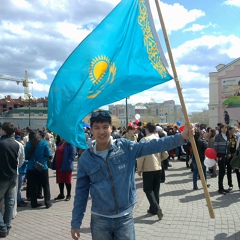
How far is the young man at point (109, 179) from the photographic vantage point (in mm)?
2938

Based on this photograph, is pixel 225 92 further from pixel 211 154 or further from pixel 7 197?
pixel 7 197

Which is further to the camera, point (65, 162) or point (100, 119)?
point (65, 162)

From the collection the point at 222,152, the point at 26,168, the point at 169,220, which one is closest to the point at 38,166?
the point at 26,168

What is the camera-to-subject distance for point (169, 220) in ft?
20.3

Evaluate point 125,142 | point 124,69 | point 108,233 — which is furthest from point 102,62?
point 108,233

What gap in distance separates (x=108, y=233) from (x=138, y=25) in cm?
257

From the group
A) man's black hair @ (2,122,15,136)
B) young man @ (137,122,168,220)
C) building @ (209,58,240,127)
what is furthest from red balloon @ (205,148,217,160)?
building @ (209,58,240,127)

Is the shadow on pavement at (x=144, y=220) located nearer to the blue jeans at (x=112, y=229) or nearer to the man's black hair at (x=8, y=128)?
the man's black hair at (x=8, y=128)

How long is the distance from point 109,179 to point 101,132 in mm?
472

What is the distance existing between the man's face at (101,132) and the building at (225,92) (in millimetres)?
41798

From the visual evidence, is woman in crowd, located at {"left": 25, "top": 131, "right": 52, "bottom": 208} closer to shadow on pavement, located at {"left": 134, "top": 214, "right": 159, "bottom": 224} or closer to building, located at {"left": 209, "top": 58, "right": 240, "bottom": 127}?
shadow on pavement, located at {"left": 134, "top": 214, "right": 159, "bottom": 224}

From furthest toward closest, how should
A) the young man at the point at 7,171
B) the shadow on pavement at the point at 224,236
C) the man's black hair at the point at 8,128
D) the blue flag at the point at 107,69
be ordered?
the man's black hair at the point at 8,128 → the young man at the point at 7,171 → the shadow on pavement at the point at 224,236 → the blue flag at the point at 107,69

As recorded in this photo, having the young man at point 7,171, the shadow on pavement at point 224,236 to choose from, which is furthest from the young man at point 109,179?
the young man at point 7,171

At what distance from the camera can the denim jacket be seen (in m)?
2.93
